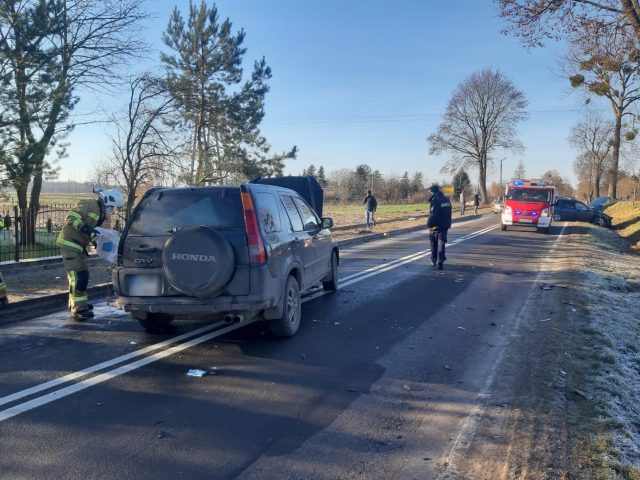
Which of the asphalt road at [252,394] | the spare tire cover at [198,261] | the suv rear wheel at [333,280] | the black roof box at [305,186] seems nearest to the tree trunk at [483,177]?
the black roof box at [305,186]

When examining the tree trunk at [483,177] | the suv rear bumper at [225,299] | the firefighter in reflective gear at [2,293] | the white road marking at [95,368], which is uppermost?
the tree trunk at [483,177]

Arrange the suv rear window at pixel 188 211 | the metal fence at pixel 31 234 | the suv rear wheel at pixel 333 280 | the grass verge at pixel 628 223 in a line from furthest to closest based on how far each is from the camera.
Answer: the grass verge at pixel 628 223 → the metal fence at pixel 31 234 → the suv rear wheel at pixel 333 280 → the suv rear window at pixel 188 211

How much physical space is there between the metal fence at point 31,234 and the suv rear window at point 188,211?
6.06 m

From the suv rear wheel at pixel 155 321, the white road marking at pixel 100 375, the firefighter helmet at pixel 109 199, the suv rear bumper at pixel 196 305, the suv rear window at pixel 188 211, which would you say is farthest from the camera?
the firefighter helmet at pixel 109 199

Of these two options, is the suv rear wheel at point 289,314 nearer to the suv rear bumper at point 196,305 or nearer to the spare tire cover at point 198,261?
the suv rear bumper at point 196,305

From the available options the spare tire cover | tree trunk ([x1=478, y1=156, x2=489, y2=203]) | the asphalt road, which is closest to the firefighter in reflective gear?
the asphalt road

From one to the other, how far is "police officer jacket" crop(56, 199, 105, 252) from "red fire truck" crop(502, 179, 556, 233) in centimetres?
2084

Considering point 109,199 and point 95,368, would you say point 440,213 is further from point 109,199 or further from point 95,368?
point 95,368

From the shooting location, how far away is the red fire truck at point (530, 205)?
78.5ft

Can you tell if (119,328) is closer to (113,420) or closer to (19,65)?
(113,420)

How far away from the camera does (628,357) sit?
573 centimetres

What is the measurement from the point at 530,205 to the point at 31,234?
20.0 metres

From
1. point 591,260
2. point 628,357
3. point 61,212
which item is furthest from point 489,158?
point 628,357

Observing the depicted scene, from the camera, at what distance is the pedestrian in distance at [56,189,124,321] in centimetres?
700
